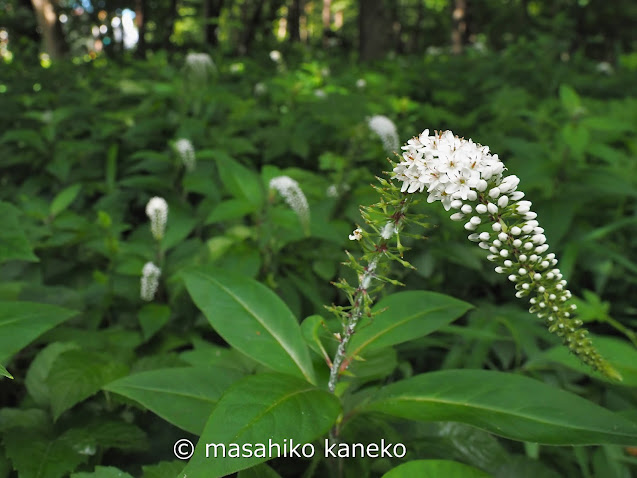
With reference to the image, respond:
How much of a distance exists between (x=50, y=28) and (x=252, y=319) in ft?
24.8

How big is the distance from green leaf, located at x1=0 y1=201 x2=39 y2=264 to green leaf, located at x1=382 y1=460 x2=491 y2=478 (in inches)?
48.4

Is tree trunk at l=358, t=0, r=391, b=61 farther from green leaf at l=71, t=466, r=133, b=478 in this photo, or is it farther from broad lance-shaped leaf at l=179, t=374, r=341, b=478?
green leaf at l=71, t=466, r=133, b=478

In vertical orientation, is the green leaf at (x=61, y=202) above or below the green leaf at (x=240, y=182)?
below

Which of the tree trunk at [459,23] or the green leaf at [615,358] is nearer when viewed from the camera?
the green leaf at [615,358]

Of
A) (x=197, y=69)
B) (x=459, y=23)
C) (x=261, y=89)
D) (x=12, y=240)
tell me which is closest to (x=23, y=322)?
(x=12, y=240)

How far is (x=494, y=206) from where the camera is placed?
1.05 m

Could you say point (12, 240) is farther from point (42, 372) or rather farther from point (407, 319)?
point (407, 319)

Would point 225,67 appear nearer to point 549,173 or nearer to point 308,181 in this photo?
point 308,181

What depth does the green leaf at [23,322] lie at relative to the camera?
127cm

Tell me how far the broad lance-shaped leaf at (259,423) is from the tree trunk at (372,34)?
757cm

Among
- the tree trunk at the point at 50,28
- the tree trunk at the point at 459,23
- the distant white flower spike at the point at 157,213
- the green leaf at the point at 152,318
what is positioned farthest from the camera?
the tree trunk at the point at 459,23

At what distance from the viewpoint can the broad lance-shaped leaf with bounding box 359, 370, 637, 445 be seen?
1091 millimetres

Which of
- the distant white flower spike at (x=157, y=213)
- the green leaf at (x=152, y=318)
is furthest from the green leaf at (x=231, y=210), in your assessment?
the green leaf at (x=152, y=318)

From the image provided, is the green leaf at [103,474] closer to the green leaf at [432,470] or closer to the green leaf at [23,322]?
the green leaf at [23,322]
